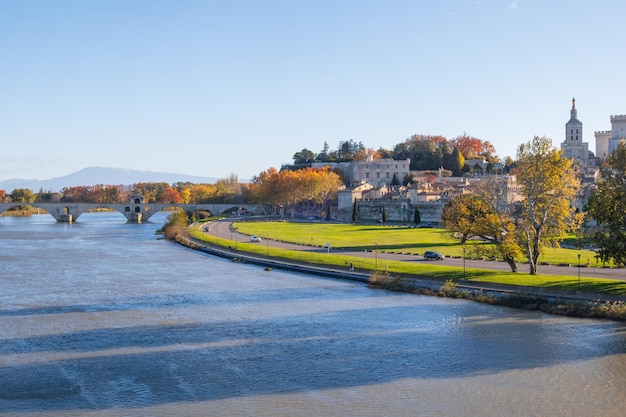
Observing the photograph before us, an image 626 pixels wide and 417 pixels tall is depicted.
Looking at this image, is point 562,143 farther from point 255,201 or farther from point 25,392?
point 25,392

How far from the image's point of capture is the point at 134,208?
144m

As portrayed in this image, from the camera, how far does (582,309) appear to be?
29.6 m

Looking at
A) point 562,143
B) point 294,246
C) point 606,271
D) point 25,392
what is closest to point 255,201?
point 562,143

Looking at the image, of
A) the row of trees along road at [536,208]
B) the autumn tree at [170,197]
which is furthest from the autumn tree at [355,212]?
the autumn tree at [170,197]

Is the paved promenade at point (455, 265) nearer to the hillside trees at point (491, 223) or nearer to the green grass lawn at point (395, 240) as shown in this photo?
the green grass lawn at point (395, 240)

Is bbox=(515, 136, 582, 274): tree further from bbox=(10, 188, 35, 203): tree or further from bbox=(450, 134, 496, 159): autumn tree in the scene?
bbox=(10, 188, 35, 203): tree

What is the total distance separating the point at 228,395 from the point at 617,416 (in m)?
11.2

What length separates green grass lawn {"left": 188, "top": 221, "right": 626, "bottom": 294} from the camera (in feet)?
111

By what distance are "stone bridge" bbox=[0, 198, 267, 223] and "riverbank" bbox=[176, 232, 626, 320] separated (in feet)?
315

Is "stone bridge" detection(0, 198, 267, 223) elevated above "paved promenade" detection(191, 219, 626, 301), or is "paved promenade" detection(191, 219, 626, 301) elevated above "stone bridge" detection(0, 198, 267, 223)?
"stone bridge" detection(0, 198, 267, 223)

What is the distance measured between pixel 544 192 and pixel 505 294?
284 inches

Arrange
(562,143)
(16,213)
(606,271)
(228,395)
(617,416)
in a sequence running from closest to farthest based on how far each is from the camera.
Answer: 1. (617,416)
2. (228,395)
3. (606,271)
4. (562,143)
5. (16,213)

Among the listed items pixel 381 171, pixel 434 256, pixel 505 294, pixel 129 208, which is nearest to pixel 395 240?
pixel 434 256

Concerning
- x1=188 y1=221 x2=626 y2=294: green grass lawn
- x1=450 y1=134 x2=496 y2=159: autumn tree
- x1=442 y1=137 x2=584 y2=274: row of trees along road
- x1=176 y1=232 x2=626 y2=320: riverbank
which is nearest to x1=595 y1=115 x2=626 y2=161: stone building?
x1=450 y1=134 x2=496 y2=159: autumn tree
